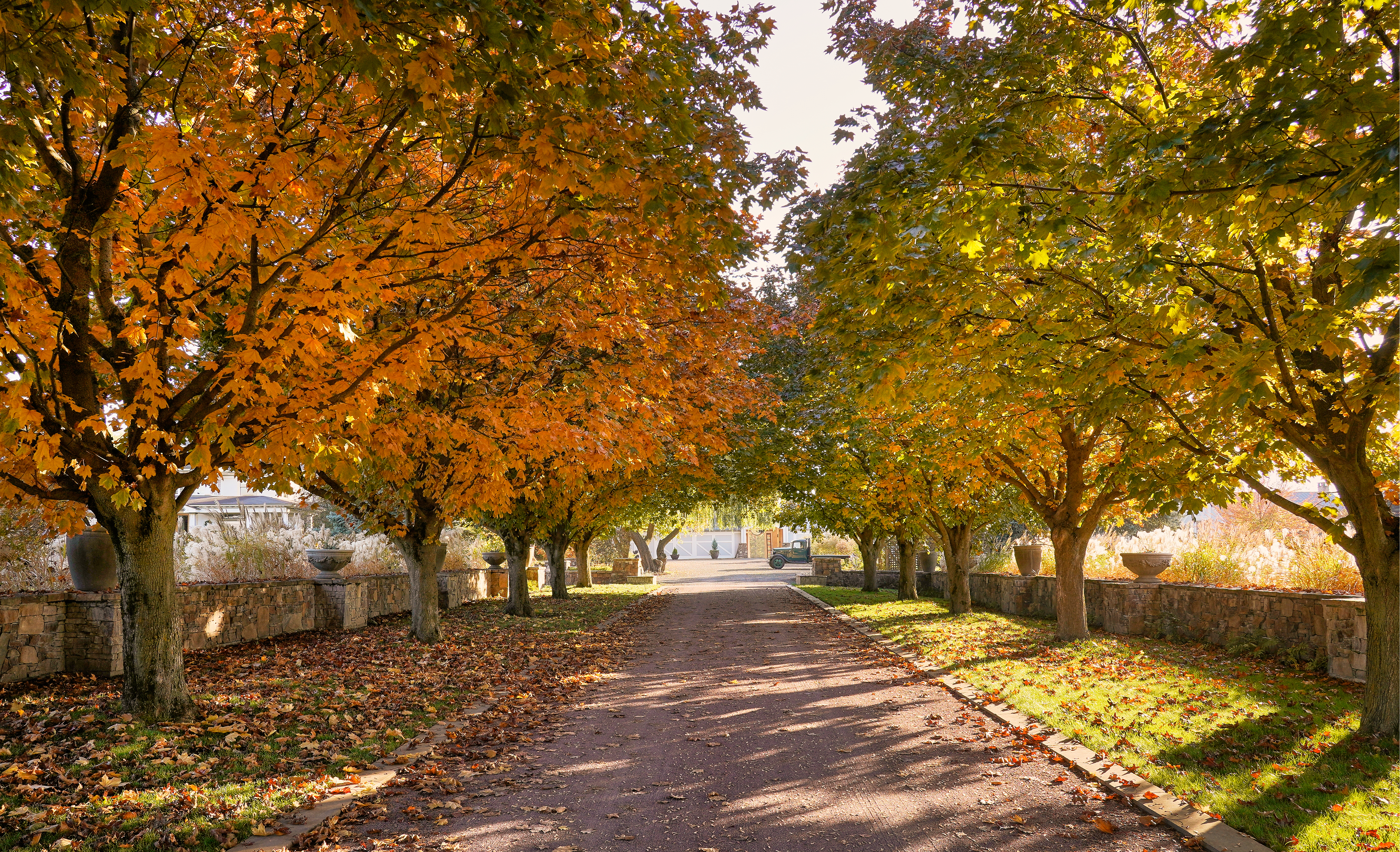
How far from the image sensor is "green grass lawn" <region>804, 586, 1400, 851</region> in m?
4.61

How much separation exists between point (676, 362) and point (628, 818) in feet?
29.8

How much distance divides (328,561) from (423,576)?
2.31 m

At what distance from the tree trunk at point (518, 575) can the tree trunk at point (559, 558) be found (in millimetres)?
A: 2976

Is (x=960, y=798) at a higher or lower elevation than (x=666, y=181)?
lower

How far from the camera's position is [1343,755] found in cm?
571

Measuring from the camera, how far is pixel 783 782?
5.49 m

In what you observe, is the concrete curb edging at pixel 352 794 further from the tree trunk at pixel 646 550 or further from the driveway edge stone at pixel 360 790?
the tree trunk at pixel 646 550

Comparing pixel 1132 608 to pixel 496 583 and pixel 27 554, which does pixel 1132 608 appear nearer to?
pixel 27 554

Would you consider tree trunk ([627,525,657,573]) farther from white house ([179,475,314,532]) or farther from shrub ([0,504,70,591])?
shrub ([0,504,70,591])

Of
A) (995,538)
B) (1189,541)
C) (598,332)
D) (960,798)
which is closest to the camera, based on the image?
(960,798)

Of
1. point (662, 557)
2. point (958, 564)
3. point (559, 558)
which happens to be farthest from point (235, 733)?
point (662, 557)

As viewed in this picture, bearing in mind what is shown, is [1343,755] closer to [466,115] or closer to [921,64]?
[921,64]

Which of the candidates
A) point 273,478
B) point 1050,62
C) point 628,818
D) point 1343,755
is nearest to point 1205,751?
point 1343,755

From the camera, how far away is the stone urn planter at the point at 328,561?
44.5ft
